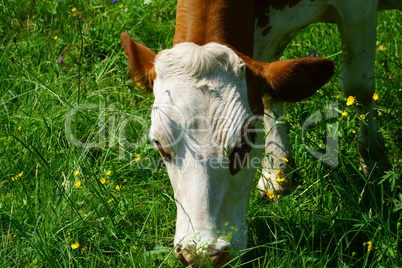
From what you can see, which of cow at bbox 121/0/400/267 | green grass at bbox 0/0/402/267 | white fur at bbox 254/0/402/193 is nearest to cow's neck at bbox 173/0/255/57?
cow at bbox 121/0/400/267

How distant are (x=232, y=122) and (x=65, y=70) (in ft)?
10.4

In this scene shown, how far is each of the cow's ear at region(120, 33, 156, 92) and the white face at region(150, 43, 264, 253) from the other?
271 mm

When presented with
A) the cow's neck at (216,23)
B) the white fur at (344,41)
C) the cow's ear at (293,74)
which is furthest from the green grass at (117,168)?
the cow's neck at (216,23)

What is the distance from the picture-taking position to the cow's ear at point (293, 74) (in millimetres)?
3229

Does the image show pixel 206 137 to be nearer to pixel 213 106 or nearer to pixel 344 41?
pixel 213 106

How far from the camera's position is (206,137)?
296 centimetres

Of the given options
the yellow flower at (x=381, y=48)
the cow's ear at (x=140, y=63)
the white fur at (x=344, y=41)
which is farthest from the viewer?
the yellow flower at (x=381, y=48)

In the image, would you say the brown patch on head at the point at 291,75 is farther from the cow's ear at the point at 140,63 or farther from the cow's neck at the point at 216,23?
the cow's ear at the point at 140,63

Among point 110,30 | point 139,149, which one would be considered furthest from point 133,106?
point 110,30

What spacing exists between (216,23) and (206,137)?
0.78 metres

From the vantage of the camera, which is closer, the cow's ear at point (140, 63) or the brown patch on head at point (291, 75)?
the brown patch on head at point (291, 75)

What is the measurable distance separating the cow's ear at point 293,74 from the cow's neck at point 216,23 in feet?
0.79

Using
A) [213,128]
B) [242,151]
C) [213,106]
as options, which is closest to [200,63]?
[213,106]

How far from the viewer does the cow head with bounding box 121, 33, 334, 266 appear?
297cm
